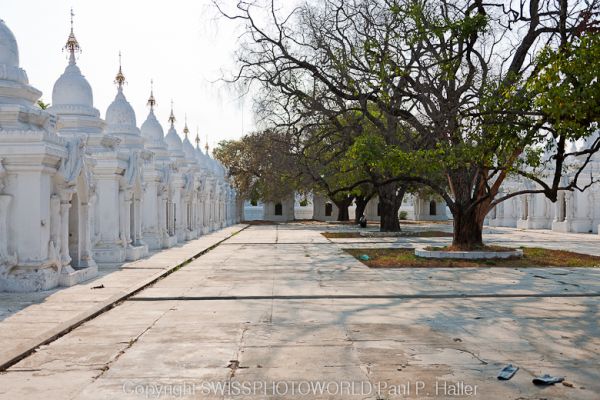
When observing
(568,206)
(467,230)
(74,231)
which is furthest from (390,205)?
(74,231)

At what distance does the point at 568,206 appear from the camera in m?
37.0

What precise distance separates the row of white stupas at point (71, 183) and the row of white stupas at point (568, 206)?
67.6 feet

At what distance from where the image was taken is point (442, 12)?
18.5 m

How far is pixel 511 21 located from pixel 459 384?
49.3ft

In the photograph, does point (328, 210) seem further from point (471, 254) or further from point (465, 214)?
point (471, 254)

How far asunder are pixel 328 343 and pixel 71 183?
791 cm

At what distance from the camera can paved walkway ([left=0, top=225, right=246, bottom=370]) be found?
7.41 metres

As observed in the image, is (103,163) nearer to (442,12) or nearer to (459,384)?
(442,12)

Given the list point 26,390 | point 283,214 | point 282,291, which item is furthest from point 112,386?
point 283,214

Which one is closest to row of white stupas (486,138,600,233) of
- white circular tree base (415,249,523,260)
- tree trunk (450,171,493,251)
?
tree trunk (450,171,493,251)

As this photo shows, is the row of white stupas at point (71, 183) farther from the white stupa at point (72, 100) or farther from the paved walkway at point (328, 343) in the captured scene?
the paved walkway at point (328, 343)

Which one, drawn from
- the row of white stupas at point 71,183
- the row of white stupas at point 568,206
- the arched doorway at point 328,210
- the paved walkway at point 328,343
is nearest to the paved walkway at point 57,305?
the paved walkway at point 328,343

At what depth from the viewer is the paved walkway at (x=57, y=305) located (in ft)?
24.3

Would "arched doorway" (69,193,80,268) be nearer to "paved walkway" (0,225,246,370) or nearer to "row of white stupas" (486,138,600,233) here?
"paved walkway" (0,225,246,370)
